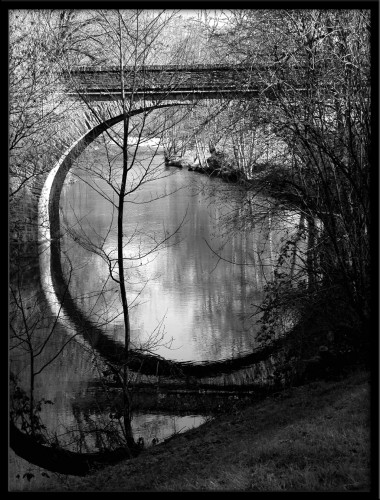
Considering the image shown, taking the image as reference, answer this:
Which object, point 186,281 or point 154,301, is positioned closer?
point 154,301

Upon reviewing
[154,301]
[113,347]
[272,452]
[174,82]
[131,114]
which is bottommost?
[272,452]

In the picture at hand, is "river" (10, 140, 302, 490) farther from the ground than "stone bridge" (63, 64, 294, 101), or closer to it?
closer to it

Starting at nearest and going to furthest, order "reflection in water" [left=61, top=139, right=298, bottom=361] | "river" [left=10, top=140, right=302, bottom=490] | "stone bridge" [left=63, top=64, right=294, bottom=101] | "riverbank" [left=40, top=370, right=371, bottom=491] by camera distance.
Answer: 1. "riverbank" [left=40, top=370, right=371, bottom=491]
2. "river" [left=10, top=140, right=302, bottom=490]
3. "stone bridge" [left=63, top=64, right=294, bottom=101]
4. "reflection in water" [left=61, top=139, right=298, bottom=361]

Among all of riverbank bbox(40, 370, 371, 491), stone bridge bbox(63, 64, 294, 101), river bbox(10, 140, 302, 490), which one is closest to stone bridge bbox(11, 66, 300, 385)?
stone bridge bbox(63, 64, 294, 101)

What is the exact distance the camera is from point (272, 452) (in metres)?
4.55

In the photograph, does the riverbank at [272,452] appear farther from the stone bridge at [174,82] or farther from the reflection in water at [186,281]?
the stone bridge at [174,82]

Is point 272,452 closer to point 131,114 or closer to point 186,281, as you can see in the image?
point 131,114

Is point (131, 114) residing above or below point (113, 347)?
above

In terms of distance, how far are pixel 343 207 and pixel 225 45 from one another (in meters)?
3.08

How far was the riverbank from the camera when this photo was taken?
3.93m

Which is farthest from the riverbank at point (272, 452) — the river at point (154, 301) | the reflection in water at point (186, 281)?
the reflection in water at point (186, 281)

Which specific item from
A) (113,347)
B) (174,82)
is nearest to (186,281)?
(113,347)

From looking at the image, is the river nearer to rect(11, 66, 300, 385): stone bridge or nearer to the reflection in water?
the reflection in water
